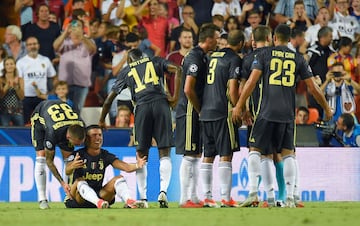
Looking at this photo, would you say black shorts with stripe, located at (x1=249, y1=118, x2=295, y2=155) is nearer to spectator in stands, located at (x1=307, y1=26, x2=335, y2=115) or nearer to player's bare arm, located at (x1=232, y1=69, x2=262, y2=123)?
player's bare arm, located at (x1=232, y1=69, x2=262, y2=123)

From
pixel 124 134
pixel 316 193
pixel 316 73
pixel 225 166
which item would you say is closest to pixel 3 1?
pixel 124 134

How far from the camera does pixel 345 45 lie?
821 inches

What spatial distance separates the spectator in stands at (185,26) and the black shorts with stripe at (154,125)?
6350mm

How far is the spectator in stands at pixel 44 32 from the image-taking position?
2070cm

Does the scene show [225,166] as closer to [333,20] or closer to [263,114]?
[263,114]

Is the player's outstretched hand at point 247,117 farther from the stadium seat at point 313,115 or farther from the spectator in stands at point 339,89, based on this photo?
the spectator in stands at point 339,89

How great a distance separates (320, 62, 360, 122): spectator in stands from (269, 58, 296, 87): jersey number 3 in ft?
21.2

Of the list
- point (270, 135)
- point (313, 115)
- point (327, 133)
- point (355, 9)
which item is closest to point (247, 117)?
point (270, 135)

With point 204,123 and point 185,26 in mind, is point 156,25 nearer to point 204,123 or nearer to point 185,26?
point 185,26

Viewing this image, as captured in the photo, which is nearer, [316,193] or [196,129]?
[196,129]

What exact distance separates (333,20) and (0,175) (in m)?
7.70

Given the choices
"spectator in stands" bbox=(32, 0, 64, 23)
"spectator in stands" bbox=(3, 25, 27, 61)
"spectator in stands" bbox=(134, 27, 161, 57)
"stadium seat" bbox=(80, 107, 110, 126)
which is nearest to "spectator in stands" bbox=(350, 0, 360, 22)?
"spectator in stands" bbox=(134, 27, 161, 57)

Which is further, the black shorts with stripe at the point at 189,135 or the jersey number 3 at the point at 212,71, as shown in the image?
the black shorts with stripe at the point at 189,135

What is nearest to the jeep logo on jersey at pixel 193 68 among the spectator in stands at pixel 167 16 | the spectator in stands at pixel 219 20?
the spectator in stands at pixel 219 20
